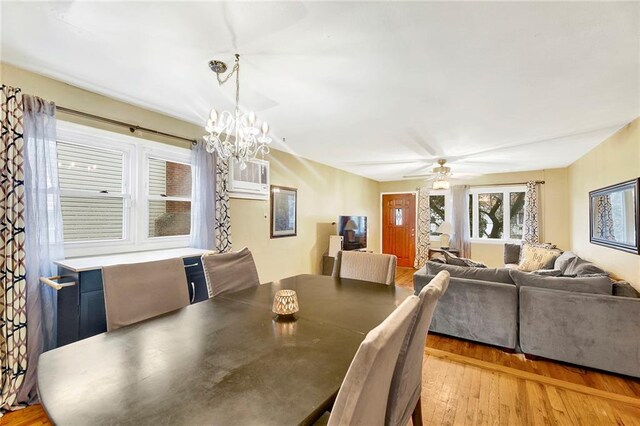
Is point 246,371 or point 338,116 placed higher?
point 338,116

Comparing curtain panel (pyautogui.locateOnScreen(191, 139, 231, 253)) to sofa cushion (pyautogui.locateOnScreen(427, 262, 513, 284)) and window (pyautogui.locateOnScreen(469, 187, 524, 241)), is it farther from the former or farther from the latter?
window (pyautogui.locateOnScreen(469, 187, 524, 241))

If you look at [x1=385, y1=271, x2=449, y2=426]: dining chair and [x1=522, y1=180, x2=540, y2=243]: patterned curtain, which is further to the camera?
[x1=522, y1=180, x2=540, y2=243]: patterned curtain

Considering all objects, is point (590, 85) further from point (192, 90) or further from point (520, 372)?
point (192, 90)

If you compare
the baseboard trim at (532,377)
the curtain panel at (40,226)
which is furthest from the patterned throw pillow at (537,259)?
the curtain panel at (40,226)

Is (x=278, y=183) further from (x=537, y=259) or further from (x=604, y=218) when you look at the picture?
(x=604, y=218)

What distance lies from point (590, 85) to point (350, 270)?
2.34 metres

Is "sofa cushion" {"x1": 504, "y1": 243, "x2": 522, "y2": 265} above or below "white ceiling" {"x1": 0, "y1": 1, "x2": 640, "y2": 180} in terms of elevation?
below

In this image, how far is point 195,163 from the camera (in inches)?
122

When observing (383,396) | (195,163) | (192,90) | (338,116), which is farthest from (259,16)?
(195,163)

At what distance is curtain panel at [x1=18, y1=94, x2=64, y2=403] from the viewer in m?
1.99

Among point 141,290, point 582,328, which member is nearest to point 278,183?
point 141,290

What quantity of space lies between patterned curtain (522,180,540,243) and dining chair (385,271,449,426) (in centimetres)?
560

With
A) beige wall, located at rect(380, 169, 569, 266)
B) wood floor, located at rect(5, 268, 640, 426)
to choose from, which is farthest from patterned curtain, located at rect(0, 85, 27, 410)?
beige wall, located at rect(380, 169, 569, 266)

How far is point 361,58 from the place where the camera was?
1.84 meters
